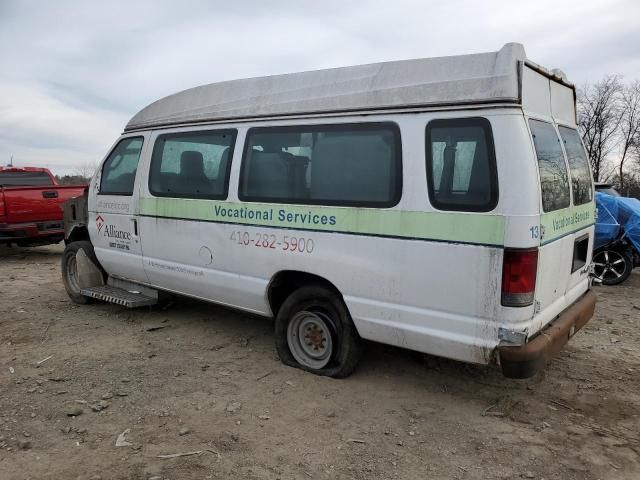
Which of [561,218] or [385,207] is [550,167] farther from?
[385,207]

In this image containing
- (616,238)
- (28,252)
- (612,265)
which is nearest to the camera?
(616,238)

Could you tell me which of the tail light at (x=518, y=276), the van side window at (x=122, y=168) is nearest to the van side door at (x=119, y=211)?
the van side window at (x=122, y=168)

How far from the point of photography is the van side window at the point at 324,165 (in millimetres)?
3742

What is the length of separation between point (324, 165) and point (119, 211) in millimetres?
2783

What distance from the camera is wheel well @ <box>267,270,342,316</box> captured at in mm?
4238

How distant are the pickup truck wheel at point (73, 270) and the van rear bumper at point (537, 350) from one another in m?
4.99

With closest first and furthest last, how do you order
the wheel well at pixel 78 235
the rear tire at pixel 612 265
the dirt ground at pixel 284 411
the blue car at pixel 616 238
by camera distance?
the dirt ground at pixel 284 411 < the wheel well at pixel 78 235 < the blue car at pixel 616 238 < the rear tire at pixel 612 265

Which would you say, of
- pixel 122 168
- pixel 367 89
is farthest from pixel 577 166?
pixel 122 168

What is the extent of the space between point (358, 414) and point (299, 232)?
1433mm

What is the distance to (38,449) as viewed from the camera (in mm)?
3254

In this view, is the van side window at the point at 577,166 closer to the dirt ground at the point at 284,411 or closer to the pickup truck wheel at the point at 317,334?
the dirt ground at the point at 284,411

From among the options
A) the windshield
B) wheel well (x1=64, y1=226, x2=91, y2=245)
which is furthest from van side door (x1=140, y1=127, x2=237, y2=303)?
the windshield

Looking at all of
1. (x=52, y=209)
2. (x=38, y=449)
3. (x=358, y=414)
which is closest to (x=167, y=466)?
(x=38, y=449)

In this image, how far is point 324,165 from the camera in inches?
Result: 160
